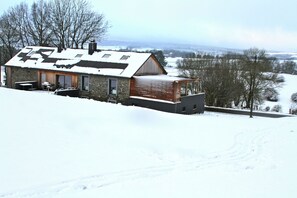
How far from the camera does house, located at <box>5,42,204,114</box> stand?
23.5 meters

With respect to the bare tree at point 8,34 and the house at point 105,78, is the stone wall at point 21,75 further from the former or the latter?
the bare tree at point 8,34

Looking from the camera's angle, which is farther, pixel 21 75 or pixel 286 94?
pixel 286 94

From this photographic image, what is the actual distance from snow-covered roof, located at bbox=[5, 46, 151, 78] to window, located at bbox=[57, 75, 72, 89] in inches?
29.1

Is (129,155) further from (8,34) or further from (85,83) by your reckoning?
(8,34)

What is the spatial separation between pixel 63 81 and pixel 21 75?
4.71 m

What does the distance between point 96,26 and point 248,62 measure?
20.1 m

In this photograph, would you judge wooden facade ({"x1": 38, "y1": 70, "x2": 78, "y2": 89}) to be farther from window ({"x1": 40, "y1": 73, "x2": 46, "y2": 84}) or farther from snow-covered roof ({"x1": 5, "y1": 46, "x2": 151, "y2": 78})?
snow-covered roof ({"x1": 5, "y1": 46, "x2": 151, "y2": 78})

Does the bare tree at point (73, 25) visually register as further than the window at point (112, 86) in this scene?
Yes

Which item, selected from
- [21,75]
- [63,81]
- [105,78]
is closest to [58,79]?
[63,81]

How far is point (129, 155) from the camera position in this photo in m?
9.66

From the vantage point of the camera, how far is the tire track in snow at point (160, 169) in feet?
22.5

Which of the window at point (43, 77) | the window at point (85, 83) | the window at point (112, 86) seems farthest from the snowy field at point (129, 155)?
the window at point (43, 77)

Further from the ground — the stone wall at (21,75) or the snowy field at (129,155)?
the stone wall at (21,75)

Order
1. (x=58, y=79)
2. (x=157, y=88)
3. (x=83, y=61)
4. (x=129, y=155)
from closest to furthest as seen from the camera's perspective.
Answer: (x=129, y=155) < (x=157, y=88) < (x=83, y=61) < (x=58, y=79)
